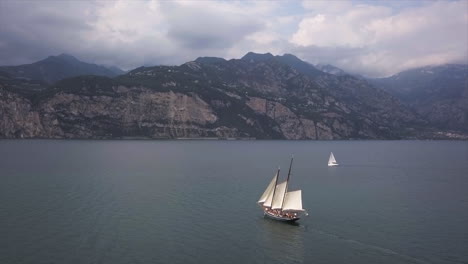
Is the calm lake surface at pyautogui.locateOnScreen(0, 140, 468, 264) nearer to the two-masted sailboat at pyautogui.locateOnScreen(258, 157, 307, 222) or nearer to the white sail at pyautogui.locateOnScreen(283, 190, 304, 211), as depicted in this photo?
A: the two-masted sailboat at pyautogui.locateOnScreen(258, 157, 307, 222)

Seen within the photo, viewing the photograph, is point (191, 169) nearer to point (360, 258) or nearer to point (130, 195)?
point (130, 195)

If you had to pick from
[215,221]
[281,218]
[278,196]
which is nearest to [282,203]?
[278,196]

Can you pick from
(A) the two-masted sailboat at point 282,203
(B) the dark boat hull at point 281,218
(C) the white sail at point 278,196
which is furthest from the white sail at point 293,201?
(B) the dark boat hull at point 281,218

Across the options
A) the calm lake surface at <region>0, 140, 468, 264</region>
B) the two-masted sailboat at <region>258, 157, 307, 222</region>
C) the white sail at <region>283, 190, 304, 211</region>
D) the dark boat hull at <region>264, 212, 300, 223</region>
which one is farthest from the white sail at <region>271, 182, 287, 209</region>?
the calm lake surface at <region>0, 140, 468, 264</region>

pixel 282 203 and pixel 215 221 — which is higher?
pixel 282 203

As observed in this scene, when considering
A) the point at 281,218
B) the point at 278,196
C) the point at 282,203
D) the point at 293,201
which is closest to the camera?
the point at 281,218

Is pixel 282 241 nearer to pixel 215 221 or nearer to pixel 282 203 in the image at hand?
pixel 215 221

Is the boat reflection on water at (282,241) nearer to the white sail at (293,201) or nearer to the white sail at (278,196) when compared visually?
the white sail at (293,201)
